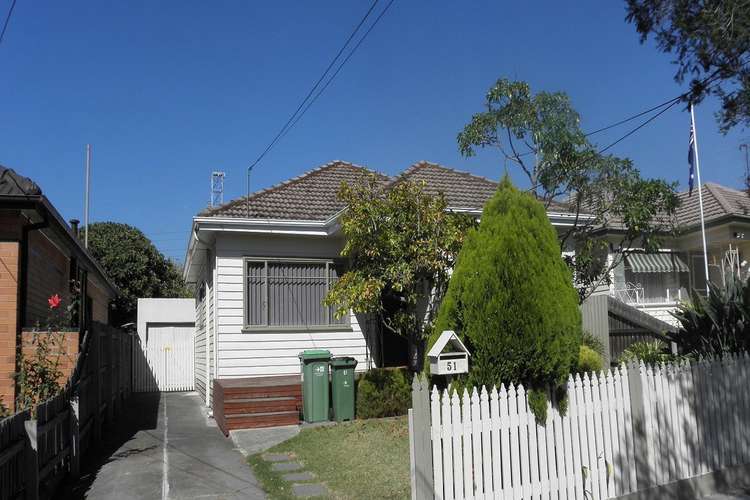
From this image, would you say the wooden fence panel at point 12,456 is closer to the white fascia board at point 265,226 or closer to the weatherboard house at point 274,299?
the weatherboard house at point 274,299

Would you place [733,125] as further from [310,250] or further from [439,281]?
[310,250]

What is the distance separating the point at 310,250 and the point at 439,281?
293 centimetres

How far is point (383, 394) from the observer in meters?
11.3

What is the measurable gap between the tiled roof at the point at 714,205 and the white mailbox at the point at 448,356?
50.0 ft

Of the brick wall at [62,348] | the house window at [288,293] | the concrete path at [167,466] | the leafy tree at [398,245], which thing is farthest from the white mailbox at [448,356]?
the house window at [288,293]

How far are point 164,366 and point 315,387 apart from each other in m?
11.7

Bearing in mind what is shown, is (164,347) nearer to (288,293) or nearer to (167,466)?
(288,293)

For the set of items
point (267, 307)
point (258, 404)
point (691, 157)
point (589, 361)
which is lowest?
point (258, 404)

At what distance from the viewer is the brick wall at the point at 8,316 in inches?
332

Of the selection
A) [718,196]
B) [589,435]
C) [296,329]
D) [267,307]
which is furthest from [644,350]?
[718,196]

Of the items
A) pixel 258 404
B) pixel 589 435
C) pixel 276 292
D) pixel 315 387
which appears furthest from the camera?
pixel 276 292

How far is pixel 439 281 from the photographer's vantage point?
36.2ft

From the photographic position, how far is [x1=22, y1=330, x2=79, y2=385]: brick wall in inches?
341

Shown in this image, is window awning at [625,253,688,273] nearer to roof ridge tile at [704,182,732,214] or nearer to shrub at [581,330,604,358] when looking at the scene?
roof ridge tile at [704,182,732,214]
